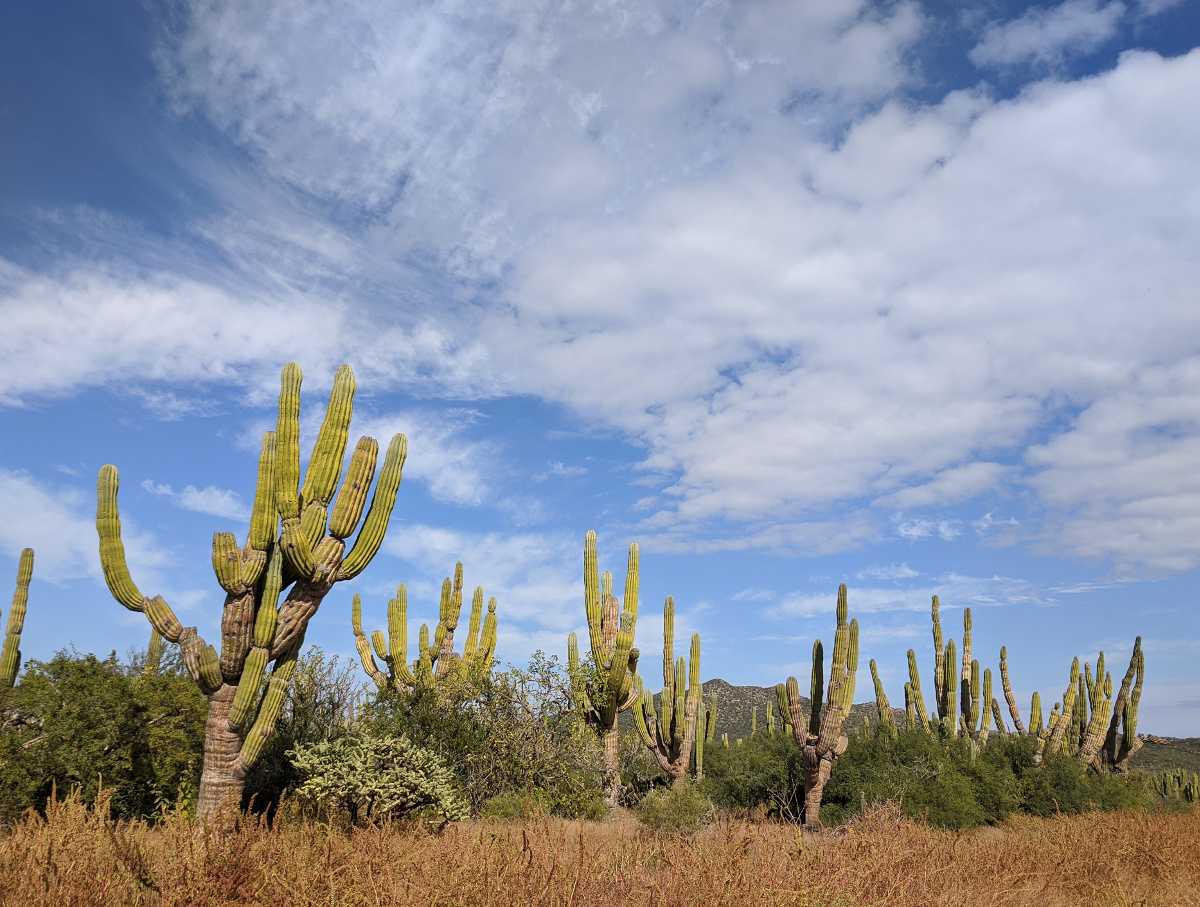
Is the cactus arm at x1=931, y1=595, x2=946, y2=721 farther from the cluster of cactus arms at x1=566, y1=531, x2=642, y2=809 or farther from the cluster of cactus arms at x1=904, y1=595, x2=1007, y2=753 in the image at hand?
the cluster of cactus arms at x1=566, y1=531, x2=642, y2=809

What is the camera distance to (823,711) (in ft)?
62.2

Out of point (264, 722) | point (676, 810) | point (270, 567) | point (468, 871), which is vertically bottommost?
point (676, 810)

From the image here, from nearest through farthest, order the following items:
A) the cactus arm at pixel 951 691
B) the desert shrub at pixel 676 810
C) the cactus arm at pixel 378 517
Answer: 1. the cactus arm at pixel 378 517
2. the desert shrub at pixel 676 810
3. the cactus arm at pixel 951 691

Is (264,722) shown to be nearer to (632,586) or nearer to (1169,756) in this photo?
(632,586)

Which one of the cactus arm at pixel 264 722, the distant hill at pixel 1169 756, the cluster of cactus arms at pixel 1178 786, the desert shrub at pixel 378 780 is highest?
the cactus arm at pixel 264 722

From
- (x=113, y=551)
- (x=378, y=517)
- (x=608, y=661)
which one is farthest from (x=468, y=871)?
(x=608, y=661)

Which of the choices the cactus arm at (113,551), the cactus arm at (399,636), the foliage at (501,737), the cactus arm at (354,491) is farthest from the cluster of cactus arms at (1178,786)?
the cactus arm at (113,551)

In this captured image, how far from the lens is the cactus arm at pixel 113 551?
12884mm

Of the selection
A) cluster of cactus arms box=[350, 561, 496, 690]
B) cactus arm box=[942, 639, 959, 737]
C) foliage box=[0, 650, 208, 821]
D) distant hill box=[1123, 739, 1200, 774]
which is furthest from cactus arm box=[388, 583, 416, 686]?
distant hill box=[1123, 739, 1200, 774]

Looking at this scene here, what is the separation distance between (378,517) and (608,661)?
783 centimetres

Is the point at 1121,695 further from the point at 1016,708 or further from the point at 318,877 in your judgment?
the point at 318,877

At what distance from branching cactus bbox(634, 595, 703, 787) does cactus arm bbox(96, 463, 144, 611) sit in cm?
1389

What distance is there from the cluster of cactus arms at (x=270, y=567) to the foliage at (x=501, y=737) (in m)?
3.15

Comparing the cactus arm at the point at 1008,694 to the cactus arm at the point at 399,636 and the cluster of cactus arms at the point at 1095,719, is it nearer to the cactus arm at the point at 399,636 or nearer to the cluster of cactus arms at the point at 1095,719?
the cluster of cactus arms at the point at 1095,719
